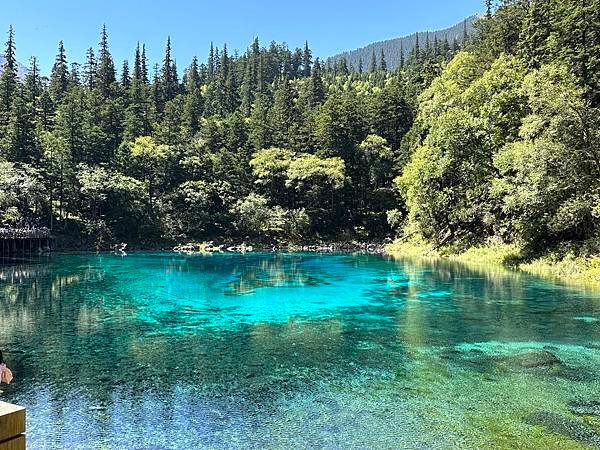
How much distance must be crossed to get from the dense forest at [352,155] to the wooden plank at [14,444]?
1071 inches

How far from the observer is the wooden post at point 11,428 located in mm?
2502

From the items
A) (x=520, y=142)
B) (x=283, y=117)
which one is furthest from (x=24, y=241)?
(x=520, y=142)

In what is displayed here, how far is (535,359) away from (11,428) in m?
12.0

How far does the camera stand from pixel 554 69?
105 feet

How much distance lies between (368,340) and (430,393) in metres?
4.65

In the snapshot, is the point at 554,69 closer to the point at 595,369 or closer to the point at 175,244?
the point at 595,369

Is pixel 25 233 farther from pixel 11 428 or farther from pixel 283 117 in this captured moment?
pixel 11 428

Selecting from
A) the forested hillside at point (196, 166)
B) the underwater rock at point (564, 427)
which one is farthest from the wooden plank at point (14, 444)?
the forested hillside at point (196, 166)

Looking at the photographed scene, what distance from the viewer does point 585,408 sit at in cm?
883

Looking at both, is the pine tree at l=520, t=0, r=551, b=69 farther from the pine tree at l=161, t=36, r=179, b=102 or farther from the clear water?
the pine tree at l=161, t=36, r=179, b=102

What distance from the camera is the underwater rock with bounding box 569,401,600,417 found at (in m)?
8.57

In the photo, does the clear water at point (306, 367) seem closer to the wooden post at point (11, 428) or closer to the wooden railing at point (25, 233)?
the wooden post at point (11, 428)

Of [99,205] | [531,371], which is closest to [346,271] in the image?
[531,371]

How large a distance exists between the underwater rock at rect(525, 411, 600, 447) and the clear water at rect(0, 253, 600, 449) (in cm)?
3
